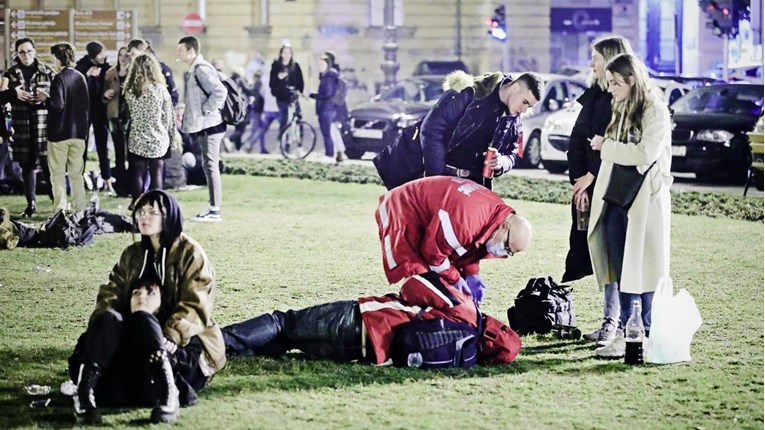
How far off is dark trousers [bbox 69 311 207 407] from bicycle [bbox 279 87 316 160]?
57.5ft

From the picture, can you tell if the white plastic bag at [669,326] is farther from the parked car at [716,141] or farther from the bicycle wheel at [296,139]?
the bicycle wheel at [296,139]

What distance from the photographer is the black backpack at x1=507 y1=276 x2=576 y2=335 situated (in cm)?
880

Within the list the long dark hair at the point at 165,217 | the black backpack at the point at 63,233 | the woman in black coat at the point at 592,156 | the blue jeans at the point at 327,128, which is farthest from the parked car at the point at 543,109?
the long dark hair at the point at 165,217

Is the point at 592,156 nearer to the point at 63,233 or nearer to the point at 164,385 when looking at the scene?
the point at 164,385

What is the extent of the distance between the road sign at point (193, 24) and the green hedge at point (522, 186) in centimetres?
2063

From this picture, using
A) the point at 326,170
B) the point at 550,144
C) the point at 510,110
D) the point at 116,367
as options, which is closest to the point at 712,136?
the point at 550,144

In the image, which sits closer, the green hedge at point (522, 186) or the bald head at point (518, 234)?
the bald head at point (518, 234)

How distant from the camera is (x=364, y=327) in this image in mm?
7672

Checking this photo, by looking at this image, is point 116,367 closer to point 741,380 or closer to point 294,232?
point 741,380

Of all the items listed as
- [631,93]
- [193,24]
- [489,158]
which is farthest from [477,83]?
[193,24]

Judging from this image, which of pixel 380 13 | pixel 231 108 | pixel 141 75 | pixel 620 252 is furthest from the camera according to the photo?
pixel 380 13

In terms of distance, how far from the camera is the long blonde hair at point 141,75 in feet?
46.0

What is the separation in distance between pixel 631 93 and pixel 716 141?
502 inches

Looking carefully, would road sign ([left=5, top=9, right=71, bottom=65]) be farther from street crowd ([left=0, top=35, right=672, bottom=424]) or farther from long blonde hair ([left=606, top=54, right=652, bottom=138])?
long blonde hair ([left=606, top=54, right=652, bottom=138])
